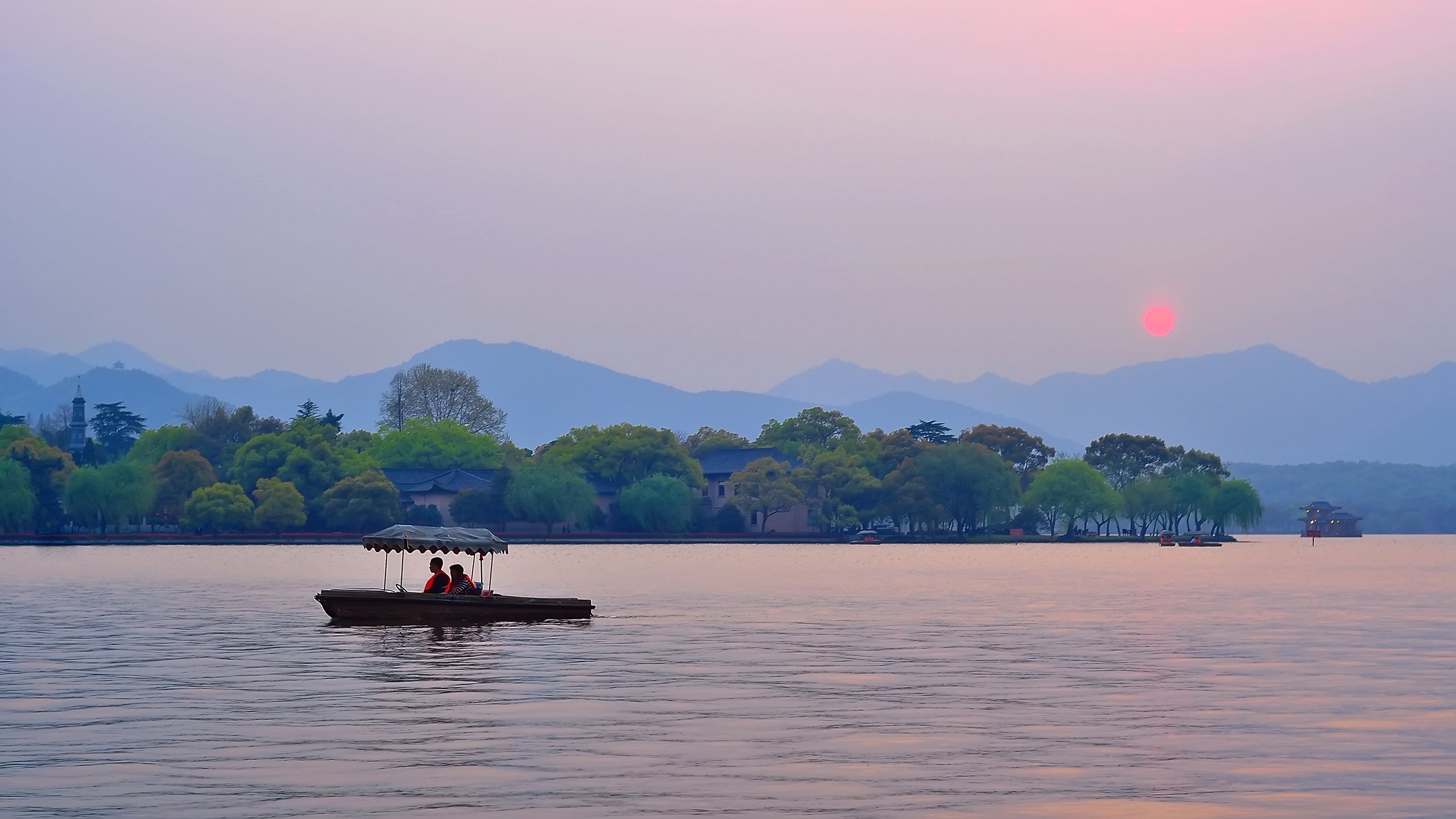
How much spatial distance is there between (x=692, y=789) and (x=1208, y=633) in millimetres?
31940

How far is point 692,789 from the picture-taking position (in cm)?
2153

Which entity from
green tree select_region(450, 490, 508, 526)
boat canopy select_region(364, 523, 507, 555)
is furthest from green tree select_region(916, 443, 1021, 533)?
boat canopy select_region(364, 523, 507, 555)

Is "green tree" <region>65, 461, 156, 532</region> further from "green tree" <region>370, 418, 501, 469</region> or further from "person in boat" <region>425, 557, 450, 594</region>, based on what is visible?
"person in boat" <region>425, 557, 450, 594</region>

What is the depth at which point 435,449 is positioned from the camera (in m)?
192

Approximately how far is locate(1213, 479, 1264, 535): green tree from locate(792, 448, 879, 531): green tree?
44434 millimetres

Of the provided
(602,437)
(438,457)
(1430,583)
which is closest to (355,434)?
(438,457)

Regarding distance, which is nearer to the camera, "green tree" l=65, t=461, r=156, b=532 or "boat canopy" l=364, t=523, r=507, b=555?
"boat canopy" l=364, t=523, r=507, b=555

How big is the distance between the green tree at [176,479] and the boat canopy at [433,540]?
11400cm

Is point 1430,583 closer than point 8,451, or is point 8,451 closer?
point 1430,583

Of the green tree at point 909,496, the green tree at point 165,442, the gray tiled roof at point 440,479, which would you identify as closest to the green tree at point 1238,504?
the green tree at point 909,496

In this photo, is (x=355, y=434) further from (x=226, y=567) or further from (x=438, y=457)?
(x=226, y=567)

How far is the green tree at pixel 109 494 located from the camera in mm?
154250

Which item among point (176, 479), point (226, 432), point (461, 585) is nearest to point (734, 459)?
point (226, 432)

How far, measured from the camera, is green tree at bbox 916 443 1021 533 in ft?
585
